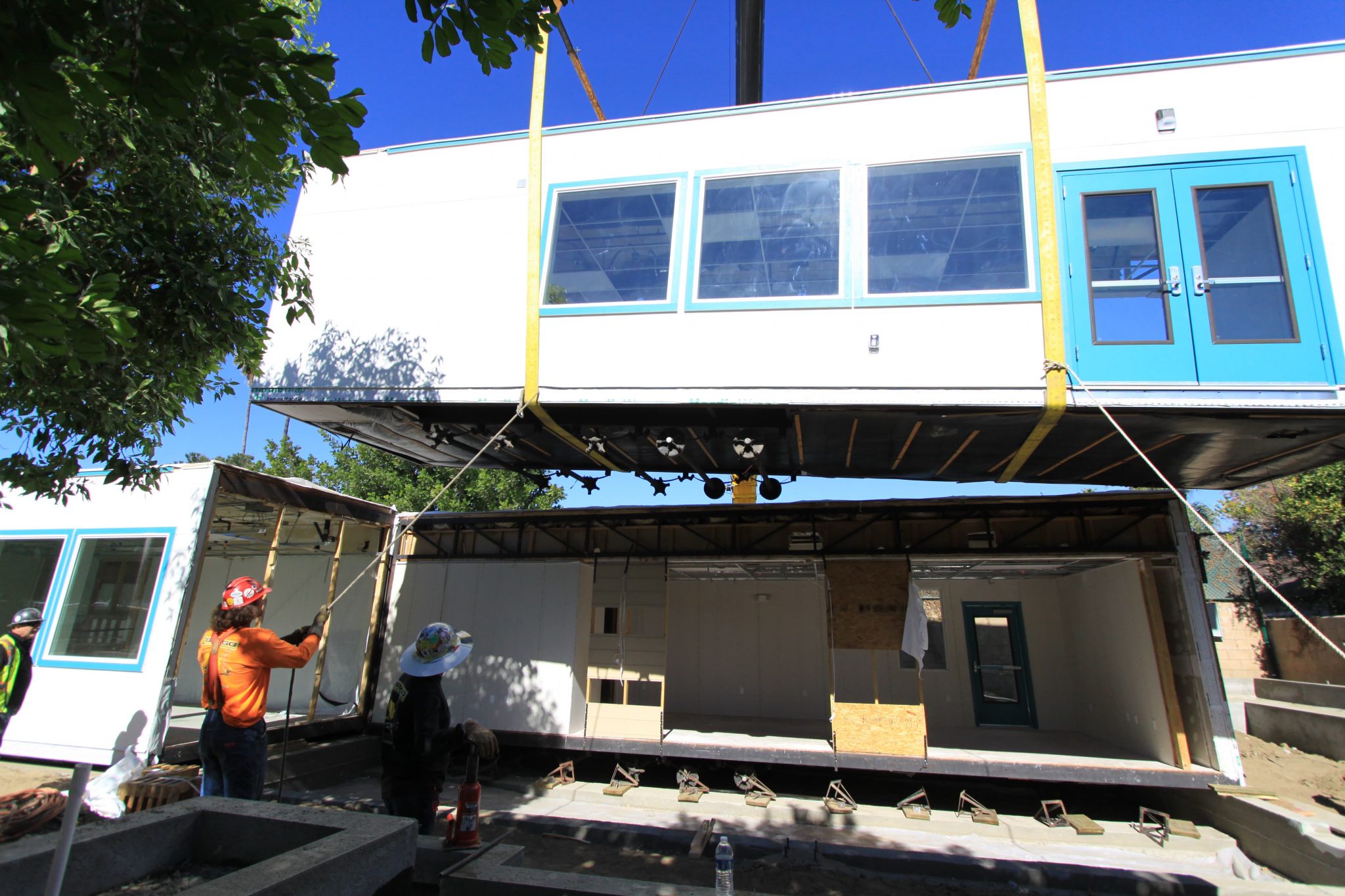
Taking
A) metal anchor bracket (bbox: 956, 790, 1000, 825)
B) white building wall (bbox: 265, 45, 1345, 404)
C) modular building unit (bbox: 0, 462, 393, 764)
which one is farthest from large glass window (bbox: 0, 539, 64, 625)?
metal anchor bracket (bbox: 956, 790, 1000, 825)

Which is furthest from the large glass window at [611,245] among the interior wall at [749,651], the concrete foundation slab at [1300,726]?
the concrete foundation slab at [1300,726]

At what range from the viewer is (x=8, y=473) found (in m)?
4.78

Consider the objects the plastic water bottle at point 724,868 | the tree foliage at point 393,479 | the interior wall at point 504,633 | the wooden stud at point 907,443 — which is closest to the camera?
the plastic water bottle at point 724,868

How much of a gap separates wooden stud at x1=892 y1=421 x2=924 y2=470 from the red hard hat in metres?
5.72

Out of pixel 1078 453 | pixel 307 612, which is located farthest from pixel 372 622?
pixel 1078 453

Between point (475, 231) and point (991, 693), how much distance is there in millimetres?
12211

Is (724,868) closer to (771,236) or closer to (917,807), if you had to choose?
(771,236)

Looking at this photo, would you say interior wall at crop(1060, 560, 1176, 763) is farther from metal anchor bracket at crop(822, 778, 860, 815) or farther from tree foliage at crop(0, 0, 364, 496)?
tree foliage at crop(0, 0, 364, 496)

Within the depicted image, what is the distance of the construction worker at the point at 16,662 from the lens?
599 cm

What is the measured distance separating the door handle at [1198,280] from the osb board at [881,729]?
5969 mm

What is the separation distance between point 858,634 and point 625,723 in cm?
372

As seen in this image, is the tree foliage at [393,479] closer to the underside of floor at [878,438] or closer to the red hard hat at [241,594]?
the underside of floor at [878,438]

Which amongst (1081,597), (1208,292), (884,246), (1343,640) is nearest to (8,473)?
(884,246)

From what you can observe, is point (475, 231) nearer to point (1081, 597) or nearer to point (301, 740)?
point (301, 740)
